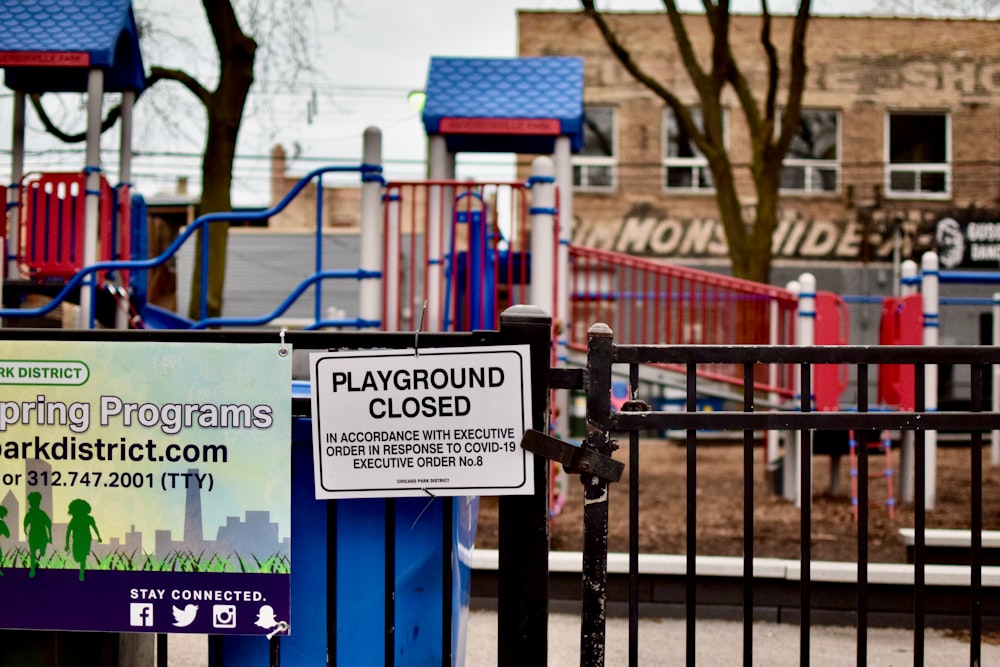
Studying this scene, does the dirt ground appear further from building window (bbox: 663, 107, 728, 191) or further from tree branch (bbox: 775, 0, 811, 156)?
building window (bbox: 663, 107, 728, 191)

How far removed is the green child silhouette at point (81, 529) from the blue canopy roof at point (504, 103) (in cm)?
669

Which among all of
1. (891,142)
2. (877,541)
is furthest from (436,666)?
(891,142)

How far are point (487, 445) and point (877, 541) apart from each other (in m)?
5.53

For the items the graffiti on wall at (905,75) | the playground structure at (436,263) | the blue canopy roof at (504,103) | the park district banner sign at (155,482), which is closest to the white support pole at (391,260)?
the playground structure at (436,263)

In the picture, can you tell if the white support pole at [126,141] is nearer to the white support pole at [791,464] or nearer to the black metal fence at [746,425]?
the white support pole at [791,464]

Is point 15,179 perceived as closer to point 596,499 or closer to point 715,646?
point 715,646

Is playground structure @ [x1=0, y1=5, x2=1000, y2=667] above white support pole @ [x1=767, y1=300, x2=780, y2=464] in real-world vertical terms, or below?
above

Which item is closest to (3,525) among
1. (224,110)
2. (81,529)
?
(81,529)

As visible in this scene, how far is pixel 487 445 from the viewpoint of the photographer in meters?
2.99

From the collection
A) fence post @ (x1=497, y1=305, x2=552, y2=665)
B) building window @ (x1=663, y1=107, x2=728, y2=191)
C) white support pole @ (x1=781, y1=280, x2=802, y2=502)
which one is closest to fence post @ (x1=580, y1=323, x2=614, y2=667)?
fence post @ (x1=497, y1=305, x2=552, y2=665)

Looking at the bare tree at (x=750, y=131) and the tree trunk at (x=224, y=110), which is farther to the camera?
the bare tree at (x=750, y=131)

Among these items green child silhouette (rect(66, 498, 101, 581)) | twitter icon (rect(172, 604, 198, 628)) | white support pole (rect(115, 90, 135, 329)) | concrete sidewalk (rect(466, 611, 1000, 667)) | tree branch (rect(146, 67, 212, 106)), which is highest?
tree branch (rect(146, 67, 212, 106))

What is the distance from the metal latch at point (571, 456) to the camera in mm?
2959

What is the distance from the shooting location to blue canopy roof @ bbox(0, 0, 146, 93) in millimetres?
8891
